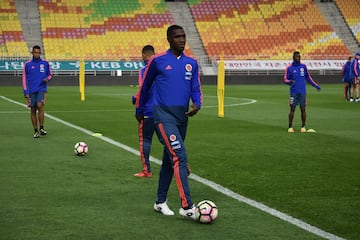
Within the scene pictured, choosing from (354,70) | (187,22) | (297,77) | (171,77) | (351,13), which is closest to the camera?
(171,77)

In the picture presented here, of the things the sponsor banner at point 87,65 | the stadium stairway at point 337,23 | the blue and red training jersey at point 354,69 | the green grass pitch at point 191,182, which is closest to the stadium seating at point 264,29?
the stadium stairway at point 337,23

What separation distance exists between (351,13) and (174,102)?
178ft

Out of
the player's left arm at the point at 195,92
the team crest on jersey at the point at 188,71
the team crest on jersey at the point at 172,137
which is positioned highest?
the team crest on jersey at the point at 188,71

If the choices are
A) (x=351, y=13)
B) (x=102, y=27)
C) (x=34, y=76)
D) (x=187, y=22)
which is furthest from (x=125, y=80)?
(x=34, y=76)

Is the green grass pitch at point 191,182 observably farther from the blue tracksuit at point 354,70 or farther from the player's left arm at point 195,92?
the blue tracksuit at point 354,70

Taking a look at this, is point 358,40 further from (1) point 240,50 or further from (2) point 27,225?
(2) point 27,225

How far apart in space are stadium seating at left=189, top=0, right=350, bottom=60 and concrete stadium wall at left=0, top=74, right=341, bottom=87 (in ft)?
11.9

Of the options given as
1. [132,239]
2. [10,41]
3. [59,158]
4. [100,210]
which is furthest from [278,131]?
[10,41]

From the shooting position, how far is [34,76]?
579 inches

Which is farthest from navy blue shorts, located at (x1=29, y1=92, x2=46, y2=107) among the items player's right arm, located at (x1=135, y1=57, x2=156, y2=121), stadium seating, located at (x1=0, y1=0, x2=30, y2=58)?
stadium seating, located at (x1=0, y1=0, x2=30, y2=58)

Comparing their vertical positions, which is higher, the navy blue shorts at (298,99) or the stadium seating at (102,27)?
the stadium seating at (102,27)

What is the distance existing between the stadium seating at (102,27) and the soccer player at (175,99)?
42019 mm

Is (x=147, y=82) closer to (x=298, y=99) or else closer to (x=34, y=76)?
(x=34, y=76)

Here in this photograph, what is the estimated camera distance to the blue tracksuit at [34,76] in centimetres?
1471
